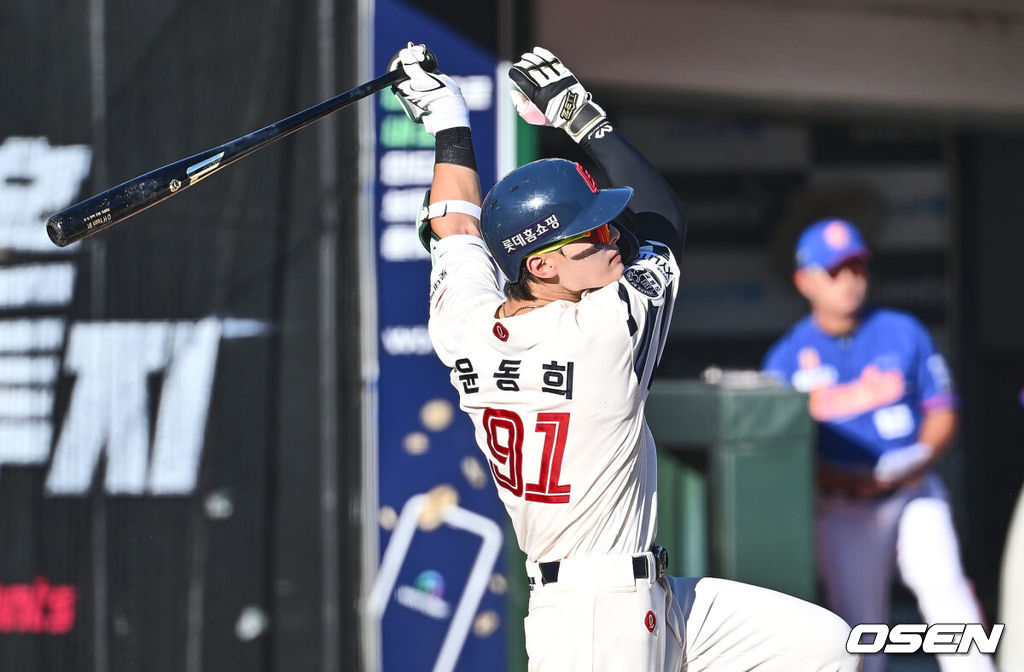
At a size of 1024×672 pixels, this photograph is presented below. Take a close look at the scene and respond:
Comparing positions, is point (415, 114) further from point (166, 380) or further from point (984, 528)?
point (984, 528)

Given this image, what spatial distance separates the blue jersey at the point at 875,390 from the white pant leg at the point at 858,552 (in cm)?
16

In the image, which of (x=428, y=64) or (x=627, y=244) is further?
(x=428, y=64)

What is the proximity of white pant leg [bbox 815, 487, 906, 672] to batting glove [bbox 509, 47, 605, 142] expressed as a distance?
212 centimetres

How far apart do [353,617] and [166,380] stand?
38.5 inches

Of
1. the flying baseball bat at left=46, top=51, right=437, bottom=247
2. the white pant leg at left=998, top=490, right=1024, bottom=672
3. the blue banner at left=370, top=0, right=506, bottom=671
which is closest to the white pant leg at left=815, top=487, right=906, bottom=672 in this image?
the white pant leg at left=998, top=490, right=1024, bottom=672

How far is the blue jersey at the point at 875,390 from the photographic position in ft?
14.6

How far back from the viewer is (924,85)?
5145mm

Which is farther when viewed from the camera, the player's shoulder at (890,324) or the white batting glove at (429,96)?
the player's shoulder at (890,324)

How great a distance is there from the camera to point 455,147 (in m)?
2.86

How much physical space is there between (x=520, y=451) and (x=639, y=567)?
0.33 m

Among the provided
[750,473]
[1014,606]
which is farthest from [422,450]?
[1014,606]

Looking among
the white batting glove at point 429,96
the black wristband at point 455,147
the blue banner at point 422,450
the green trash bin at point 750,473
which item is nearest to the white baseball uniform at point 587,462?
the black wristband at point 455,147

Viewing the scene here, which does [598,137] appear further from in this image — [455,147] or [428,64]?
[428,64]

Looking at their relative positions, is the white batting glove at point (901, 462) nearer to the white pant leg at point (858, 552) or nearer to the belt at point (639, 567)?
the white pant leg at point (858, 552)
